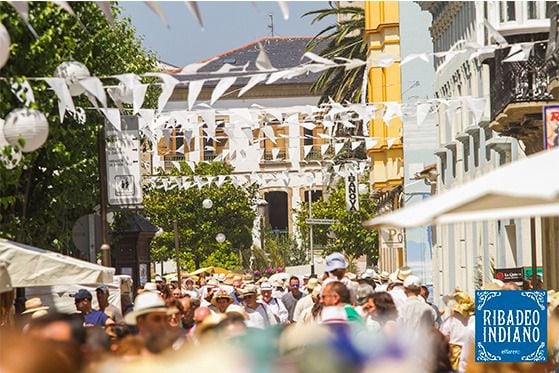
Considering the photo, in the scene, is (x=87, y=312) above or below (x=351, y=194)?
below

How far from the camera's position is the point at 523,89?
2936cm

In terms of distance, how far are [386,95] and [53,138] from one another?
33621 millimetres

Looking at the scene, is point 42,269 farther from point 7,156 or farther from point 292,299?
point 292,299

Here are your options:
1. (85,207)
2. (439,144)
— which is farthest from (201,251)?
(85,207)

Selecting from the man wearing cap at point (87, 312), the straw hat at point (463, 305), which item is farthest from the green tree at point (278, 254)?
the straw hat at point (463, 305)

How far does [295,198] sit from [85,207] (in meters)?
95.8

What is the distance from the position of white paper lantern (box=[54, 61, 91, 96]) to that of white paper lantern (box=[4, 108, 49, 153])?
0.75 meters

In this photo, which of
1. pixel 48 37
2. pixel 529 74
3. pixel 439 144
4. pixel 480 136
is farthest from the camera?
pixel 439 144

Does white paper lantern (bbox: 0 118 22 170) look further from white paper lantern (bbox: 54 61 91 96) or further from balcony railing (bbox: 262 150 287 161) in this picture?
balcony railing (bbox: 262 150 287 161)

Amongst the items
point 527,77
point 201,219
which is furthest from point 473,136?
point 201,219

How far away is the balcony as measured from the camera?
28953mm

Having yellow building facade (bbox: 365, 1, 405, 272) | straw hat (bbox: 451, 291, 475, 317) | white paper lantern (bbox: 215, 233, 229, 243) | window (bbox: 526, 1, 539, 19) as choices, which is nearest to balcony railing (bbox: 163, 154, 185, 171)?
white paper lantern (bbox: 215, 233, 229, 243)

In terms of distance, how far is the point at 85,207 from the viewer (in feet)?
104

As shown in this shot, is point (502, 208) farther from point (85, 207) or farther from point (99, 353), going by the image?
point (85, 207)
